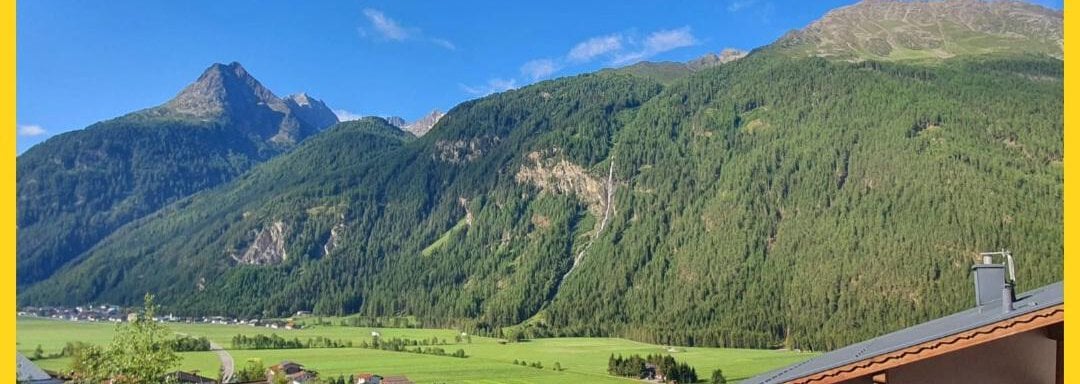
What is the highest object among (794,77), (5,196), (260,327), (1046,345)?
(794,77)

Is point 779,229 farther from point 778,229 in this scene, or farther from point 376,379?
point 376,379

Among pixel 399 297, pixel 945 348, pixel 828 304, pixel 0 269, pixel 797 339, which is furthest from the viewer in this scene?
pixel 399 297

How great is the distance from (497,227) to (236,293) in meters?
71.5

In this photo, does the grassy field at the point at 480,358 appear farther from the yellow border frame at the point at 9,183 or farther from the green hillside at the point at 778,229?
the yellow border frame at the point at 9,183

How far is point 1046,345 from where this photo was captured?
506 centimetres

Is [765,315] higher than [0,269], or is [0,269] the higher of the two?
[0,269]

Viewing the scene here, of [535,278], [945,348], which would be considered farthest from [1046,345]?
[535,278]

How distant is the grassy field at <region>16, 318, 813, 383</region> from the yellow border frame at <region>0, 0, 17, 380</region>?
8780 centimetres

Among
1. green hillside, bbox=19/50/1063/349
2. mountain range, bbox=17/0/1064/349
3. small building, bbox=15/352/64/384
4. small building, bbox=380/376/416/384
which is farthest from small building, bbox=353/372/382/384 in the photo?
small building, bbox=15/352/64/384

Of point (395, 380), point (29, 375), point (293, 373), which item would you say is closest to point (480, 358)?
point (395, 380)

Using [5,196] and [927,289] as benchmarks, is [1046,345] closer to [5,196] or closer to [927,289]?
[5,196]

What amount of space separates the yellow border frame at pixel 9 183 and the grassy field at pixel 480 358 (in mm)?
87795

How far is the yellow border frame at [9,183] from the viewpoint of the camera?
2496mm

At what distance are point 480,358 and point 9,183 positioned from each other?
111m
